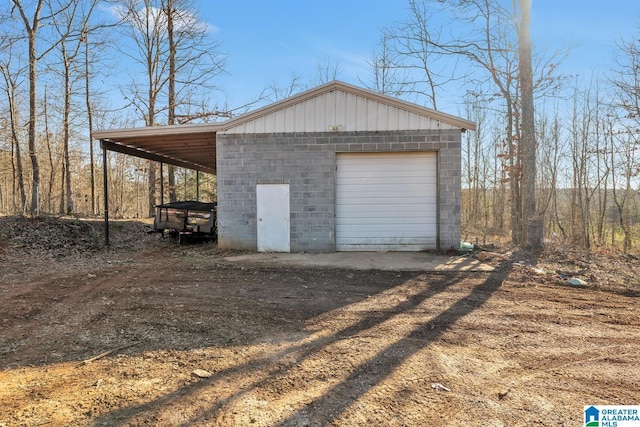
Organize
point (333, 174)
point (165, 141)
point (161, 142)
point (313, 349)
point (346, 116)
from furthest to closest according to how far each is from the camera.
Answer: point (161, 142)
point (165, 141)
point (333, 174)
point (346, 116)
point (313, 349)

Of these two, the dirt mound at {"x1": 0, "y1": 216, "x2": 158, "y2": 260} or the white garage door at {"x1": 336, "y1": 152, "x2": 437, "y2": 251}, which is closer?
the dirt mound at {"x1": 0, "y1": 216, "x2": 158, "y2": 260}

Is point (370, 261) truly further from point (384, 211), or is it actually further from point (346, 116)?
point (346, 116)

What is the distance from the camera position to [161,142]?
10883 millimetres

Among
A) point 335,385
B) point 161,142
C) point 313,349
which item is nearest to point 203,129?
point 161,142

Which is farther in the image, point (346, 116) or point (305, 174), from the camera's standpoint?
point (305, 174)

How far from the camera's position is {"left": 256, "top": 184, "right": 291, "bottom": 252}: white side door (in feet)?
30.7

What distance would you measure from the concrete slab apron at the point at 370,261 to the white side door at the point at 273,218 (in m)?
0.40

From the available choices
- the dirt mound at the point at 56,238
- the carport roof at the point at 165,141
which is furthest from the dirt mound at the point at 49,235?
the carport roof at the point at 165,141

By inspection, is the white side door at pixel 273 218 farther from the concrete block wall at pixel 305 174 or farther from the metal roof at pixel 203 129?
the metal roof at pixel 203 129

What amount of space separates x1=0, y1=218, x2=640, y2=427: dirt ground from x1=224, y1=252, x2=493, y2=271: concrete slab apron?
0.82 metres

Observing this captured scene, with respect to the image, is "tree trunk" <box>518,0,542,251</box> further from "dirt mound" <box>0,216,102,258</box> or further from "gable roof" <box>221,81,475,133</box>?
"dirt mound" <box>0,216,102,258</box>

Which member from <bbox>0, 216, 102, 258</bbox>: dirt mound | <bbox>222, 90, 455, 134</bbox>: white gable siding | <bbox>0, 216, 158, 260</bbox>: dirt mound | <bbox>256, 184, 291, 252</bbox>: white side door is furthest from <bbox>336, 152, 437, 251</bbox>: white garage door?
<bbox>0, 216, 102, 258</bbox>: dirt mound

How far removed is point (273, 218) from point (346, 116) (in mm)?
3276

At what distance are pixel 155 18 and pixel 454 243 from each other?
2021 cm
